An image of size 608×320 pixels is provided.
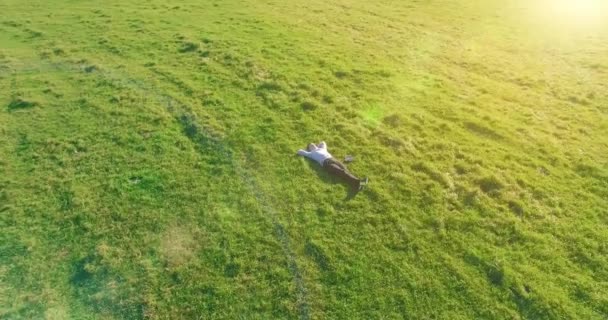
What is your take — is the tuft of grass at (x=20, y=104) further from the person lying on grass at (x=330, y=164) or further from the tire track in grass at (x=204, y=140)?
the person lying on grass at (x=330, y=164)

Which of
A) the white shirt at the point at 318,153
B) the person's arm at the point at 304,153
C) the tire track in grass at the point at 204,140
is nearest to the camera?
the tire track in grass at the point at 204,140

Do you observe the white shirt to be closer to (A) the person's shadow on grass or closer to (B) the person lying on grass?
(B) the person lying on grass

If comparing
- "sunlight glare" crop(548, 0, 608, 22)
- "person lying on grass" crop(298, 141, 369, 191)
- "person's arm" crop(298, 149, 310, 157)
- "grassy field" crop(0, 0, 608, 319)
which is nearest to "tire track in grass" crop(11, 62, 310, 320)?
"grassy field" crop(0, 0, 608, 319)

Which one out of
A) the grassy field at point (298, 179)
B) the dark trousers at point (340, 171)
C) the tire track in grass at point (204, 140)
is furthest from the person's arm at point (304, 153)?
the tire track in grass at point (204, 140)

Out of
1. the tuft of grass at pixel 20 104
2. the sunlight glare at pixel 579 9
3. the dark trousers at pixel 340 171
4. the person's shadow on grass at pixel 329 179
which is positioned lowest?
the tuft of grass at pixel 20 104

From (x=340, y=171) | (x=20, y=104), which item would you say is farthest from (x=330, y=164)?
(x=20, y=104)
